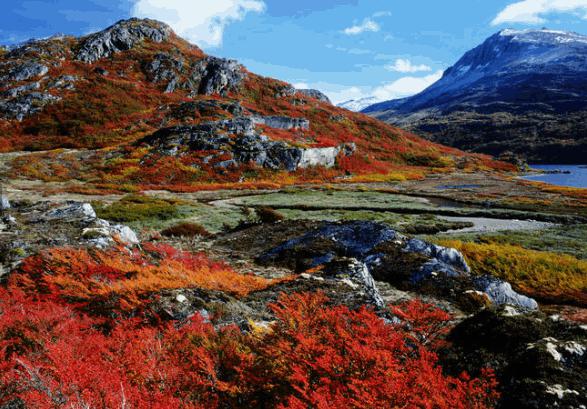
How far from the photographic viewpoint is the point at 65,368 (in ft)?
16.2

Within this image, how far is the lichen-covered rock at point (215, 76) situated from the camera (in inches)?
3686

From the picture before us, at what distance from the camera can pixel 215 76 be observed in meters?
94.6

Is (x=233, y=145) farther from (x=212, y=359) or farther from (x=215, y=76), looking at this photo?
(x=212, y=359)

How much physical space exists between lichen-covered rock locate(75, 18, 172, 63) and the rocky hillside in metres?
0.30

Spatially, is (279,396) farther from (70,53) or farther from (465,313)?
(70,53)

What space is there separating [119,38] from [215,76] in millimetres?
28686

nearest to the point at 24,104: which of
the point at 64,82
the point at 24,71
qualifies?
the point at 64,82

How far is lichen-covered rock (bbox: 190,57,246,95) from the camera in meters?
93.6

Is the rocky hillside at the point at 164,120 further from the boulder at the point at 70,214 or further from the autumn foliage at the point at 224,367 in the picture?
the autumn foliage at the point at 224,367

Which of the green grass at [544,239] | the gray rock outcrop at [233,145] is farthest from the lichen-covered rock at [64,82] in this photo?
the green grass at [544,239]

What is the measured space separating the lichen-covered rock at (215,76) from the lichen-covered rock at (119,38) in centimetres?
1973

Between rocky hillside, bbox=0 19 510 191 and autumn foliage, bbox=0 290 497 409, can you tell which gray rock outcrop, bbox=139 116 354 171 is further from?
autumn foliage, bbox=0 290 497 409

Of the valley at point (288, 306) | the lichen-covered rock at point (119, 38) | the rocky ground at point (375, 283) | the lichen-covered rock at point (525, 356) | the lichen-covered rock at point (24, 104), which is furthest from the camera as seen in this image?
Answer: the lichen-covered rock at point (119, 38)

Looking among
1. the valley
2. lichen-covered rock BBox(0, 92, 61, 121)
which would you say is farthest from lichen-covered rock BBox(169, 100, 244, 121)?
the valley
